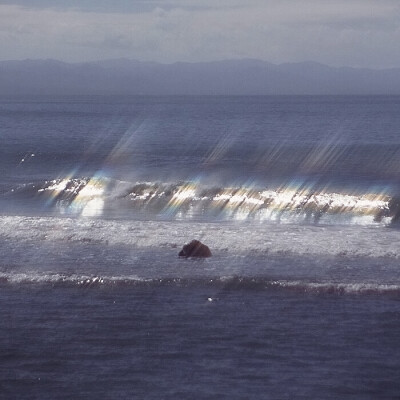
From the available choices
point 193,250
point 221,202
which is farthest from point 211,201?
point 193,250

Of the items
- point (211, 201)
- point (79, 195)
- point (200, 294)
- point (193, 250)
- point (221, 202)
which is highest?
point (79, 195)

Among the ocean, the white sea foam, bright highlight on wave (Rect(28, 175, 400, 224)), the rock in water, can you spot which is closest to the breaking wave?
bright highlight on wave (Rect(28, 175, 400, 224))

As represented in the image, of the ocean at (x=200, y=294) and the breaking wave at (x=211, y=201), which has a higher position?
the breaking wave at (x=211, y=201)

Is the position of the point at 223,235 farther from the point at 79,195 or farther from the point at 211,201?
the point at 79,195

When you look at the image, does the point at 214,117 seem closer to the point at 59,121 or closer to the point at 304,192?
the point at 59,121

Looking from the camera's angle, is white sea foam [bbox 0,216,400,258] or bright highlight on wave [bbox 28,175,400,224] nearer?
white sea foam [bbox 0,216,400,258]

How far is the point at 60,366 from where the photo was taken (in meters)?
15.8

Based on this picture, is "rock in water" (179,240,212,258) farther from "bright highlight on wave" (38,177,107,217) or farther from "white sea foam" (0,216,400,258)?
"bright highlight on wave" (38,177,107,217)

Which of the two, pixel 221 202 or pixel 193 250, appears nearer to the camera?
pixel 193 250

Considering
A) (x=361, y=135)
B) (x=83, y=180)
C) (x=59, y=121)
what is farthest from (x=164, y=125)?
(x=83, y=180)

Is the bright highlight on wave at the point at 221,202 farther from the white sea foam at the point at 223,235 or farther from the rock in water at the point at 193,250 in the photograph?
the rock in water at the point at 193,250

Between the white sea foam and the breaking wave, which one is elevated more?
the breaking wave

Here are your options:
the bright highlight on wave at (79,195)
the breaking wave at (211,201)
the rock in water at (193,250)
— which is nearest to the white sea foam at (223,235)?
the rock in water at (193,250)

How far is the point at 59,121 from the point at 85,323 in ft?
375
